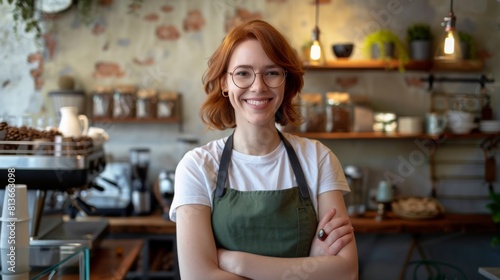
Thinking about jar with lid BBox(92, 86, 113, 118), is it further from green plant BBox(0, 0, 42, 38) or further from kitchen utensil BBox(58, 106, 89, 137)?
kitchen utensil BBox(58, 106, 89, 137)

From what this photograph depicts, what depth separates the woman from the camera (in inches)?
61.9

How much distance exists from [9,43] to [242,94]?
3232mm

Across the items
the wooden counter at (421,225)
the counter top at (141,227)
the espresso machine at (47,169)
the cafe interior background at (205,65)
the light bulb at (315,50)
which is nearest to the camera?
the espresso machine at (47,169)

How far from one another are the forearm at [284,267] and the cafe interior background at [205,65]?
8.51 ft

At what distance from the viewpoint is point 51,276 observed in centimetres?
151

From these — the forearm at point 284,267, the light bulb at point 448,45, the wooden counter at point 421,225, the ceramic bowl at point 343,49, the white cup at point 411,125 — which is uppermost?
the ceramic bowl at point 343,49

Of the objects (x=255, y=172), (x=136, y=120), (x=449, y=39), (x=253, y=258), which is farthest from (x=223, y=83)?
(x=136, y=120)

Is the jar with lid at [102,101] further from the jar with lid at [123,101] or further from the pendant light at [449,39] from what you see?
the pendant light at [449,39]

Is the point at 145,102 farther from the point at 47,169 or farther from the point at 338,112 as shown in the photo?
the point at 47,169

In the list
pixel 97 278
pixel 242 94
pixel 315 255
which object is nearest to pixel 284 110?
pixel 242 94

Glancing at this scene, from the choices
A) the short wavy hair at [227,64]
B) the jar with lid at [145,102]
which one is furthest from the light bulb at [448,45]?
the jar with lid at [145,102]

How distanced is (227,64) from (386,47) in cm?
261

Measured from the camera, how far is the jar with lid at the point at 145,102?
410cm

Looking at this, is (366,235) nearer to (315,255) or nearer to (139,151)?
Result: (139,151)
